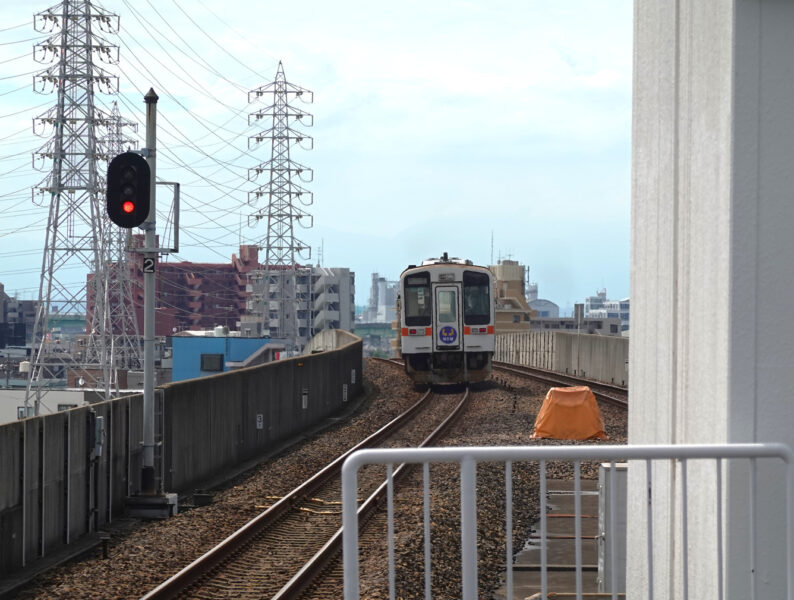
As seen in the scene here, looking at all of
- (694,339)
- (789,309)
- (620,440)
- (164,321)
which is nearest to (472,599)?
(694,339)

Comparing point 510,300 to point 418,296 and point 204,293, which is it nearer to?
point 204,293

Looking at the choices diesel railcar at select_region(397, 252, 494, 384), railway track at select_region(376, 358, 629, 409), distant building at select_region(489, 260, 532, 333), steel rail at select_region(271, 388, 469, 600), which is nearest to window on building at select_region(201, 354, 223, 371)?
railway track at select_region(376, 358, 629, 409)

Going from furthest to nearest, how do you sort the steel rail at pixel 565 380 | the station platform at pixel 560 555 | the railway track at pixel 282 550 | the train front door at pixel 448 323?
the train front door at pixel 448 323, the steel rail at pixel 565 380, the railway track at pixel 282 550, the station platform at pixel 560 555

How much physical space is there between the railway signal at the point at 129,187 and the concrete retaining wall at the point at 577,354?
55.8 feet

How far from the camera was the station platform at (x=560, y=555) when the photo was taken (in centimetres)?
677

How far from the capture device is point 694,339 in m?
3.51

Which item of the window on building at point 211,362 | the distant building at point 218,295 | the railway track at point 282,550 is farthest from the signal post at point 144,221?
the distant building at point 218,295

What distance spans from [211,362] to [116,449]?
159ft

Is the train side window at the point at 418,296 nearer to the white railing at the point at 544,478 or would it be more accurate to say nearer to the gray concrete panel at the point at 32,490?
the gray concrete panel at the point at 32,490

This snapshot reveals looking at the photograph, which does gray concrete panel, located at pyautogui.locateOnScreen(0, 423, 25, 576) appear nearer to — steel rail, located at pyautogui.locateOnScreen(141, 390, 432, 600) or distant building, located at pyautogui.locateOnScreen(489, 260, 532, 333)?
steel rail, located at pyautogui.locateOnScreen(141, 390, 432, 600)

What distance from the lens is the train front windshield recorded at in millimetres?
25672

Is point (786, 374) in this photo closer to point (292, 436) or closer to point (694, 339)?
point (694, 339)

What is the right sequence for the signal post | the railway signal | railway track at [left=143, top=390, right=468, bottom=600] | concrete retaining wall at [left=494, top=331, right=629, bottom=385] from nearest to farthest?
railway track at [left=143, top=390, right=468, bottom=600] < the signal post < the railway signal < concrete retaining wall at [left=494, top=331, right=629, bottom=385]

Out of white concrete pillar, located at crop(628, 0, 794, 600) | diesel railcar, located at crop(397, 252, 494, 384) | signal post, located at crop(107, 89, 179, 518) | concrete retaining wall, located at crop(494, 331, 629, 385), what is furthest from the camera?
concrete retaining wall, located at crop(494, 331, 629, 385)
